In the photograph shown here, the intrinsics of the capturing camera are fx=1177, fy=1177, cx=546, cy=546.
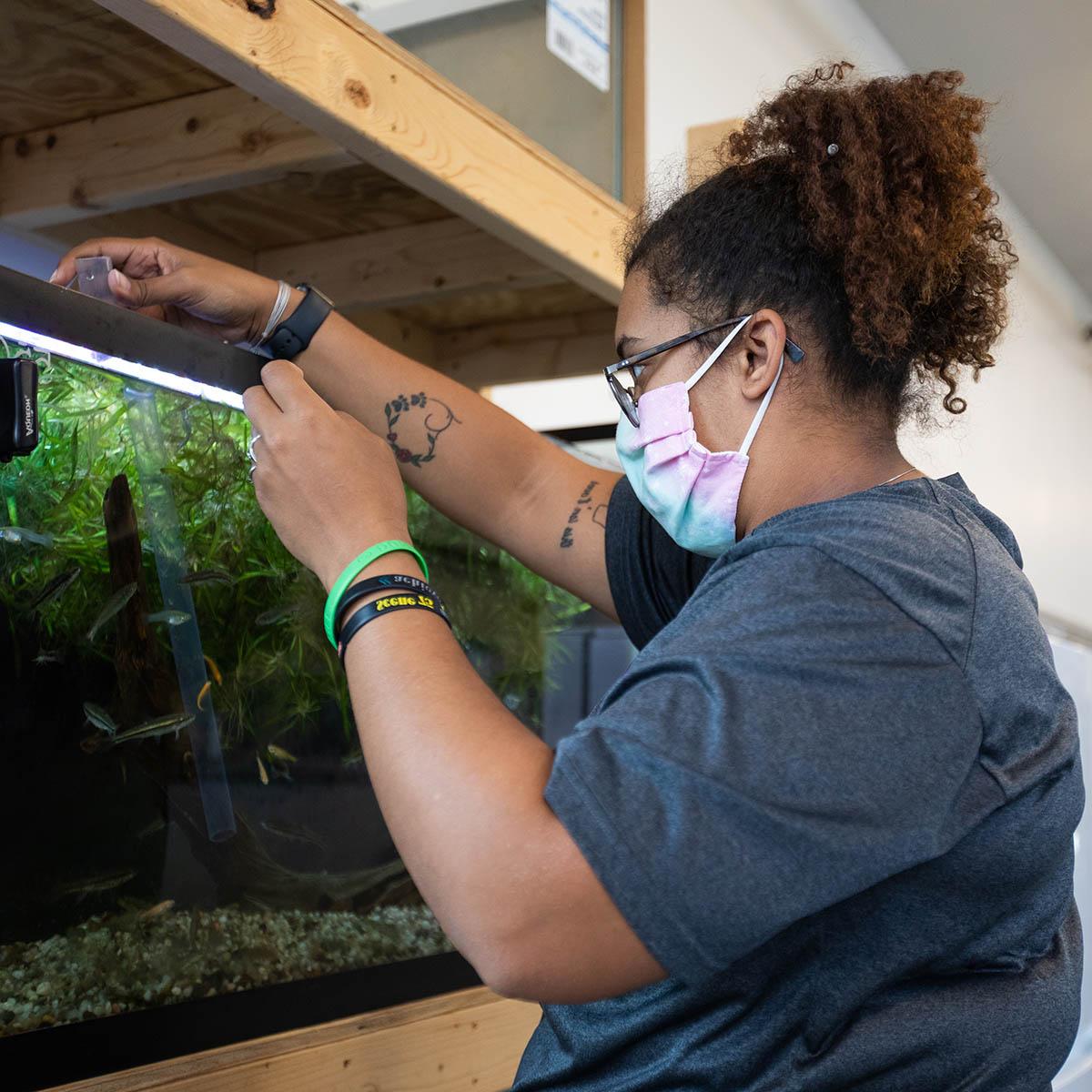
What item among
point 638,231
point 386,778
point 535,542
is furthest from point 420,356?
point 386,778

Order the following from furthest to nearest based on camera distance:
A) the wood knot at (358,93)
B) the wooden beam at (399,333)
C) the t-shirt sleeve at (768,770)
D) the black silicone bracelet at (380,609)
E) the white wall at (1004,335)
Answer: the white wall at (1004,335)
the wooden beam at (399,333)
the wood knot at (358,93)
the black silicone bracelet at (380,609)
the t-shirt sleeve at (768,770)

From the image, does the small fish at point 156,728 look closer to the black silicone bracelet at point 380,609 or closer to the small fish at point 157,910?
the small fish at point 157,910

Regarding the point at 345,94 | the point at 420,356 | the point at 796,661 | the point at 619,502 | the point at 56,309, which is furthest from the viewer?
the point at 420,356

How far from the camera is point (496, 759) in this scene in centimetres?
66

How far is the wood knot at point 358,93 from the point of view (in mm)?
959

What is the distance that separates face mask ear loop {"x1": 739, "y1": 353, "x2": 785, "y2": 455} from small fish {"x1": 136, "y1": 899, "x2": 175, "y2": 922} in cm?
59

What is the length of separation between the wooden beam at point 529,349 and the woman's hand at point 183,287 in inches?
27.9

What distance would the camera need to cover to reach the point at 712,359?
36.2 inches

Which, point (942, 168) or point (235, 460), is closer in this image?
point (942, 168)

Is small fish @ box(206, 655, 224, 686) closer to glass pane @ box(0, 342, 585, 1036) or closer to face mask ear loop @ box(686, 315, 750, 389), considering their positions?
glass pane @ box(0, 342, 585, 1036)

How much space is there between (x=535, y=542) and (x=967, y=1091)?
64cm

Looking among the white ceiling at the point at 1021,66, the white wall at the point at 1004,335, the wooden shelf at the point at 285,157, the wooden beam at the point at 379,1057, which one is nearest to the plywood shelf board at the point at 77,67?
the wooden shelf at the point at 285,157

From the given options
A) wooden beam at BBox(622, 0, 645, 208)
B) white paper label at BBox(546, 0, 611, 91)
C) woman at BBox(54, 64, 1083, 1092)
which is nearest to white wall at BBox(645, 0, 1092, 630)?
wooden beam at BBox(622, 0, 645, 208)

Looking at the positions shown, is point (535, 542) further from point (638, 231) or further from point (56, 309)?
point (56, 309)
